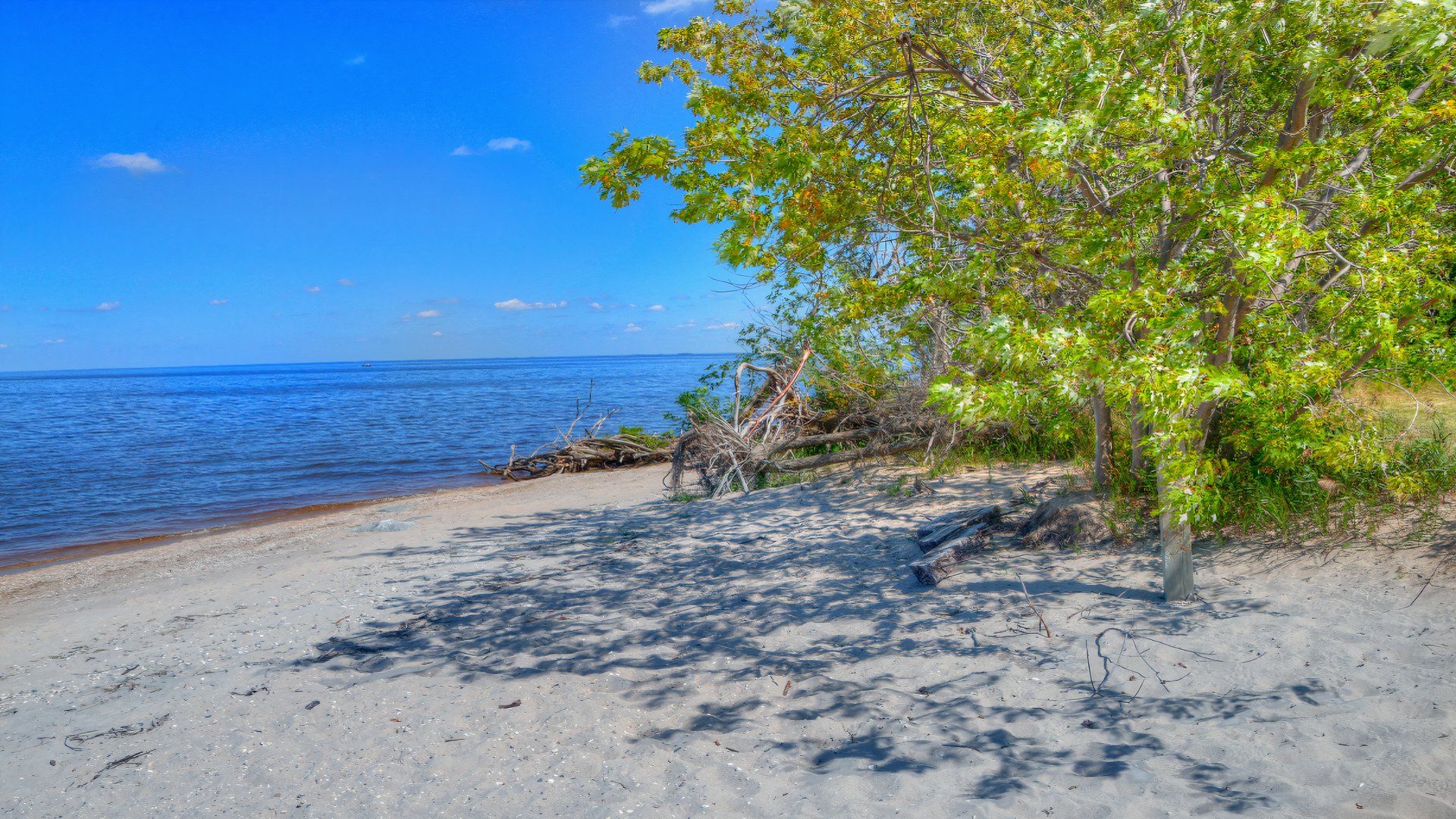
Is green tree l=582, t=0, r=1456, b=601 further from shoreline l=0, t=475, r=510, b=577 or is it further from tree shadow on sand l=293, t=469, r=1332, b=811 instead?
shoreline l=0, t=475, r=510, b=577

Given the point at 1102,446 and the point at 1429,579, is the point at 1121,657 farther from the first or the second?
the point at 1102,446

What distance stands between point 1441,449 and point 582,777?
21.4 ft

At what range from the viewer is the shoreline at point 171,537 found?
10.7 metres

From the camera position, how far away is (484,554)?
26.2 ft

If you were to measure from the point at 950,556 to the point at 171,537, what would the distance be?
41.6 feet

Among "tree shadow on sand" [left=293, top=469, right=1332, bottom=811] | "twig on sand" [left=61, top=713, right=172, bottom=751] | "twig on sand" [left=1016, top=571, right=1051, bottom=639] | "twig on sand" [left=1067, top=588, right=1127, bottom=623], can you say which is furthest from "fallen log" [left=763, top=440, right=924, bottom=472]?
"twig on sand" [left=61, top=713, right=172, bottom=751]

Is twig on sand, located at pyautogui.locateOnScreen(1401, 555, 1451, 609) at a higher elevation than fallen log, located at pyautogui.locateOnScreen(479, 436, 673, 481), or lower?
higher

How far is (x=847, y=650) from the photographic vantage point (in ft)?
15.8

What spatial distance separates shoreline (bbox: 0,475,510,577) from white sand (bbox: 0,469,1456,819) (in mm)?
5360

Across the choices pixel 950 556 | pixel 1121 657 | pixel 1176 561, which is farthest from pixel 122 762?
pixel 1176 561

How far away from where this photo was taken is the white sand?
3318 millimetres

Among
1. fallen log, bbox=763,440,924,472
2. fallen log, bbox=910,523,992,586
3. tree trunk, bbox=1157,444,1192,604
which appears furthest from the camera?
fallen log, bbox=763,440,924,472

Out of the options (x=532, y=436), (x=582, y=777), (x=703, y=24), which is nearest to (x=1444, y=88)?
(x=703, y=24)

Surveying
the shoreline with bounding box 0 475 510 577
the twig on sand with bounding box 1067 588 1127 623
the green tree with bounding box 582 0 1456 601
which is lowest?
the shoreline with bounding box 0 475 510 577
